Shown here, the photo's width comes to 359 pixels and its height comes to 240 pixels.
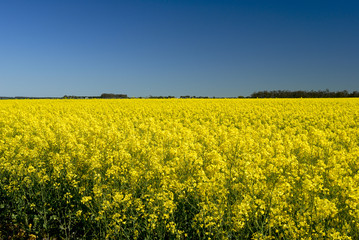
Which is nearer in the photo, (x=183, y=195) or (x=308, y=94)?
(x=183, y=195)

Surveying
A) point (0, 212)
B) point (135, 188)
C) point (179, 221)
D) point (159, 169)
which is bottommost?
point (0, 212)

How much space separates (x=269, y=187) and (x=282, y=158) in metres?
1.00

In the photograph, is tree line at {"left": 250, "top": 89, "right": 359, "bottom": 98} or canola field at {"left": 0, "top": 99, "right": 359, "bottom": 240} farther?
tree line at {"left": 250, "top": 89, "right": 359, "bottom": 98}

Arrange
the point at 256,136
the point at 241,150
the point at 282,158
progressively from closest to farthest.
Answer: the point at 282,158
the point at 241,150
the point at 256,136

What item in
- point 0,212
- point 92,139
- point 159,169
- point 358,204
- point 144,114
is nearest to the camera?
point 358,204

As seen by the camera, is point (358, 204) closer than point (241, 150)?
Yes

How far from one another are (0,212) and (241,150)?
20.4 feet

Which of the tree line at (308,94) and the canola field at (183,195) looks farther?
the tree line at (308,94)

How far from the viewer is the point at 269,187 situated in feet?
17.3

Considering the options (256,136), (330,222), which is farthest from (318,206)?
(256,136)

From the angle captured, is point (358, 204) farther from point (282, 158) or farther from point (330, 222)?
point (282, 158)

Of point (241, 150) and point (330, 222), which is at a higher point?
point (241, 150)

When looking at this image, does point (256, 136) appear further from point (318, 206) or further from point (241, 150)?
point (318, 206)

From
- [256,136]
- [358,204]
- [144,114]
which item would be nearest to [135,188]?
[358,204]
